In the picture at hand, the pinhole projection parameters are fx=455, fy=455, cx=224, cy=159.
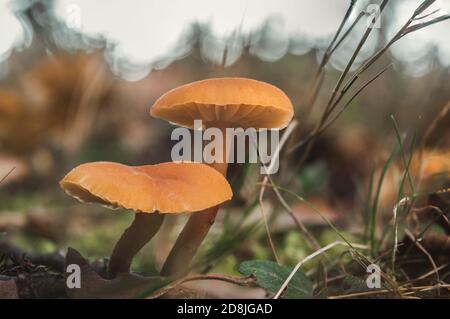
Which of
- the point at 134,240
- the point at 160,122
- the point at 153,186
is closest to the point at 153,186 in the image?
the point at 153,186

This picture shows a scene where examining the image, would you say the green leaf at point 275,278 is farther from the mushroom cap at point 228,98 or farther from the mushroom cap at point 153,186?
the mushroom cap at point 228,98

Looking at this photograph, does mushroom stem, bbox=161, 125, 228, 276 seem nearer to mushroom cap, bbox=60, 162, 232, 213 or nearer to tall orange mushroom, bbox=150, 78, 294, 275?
tall orange mushroom, bbox=150, 78, 294, 275

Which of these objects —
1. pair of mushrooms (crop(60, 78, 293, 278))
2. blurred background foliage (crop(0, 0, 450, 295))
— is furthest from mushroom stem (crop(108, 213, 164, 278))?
blurred background foliage (crop(0, 0, 450, 295))

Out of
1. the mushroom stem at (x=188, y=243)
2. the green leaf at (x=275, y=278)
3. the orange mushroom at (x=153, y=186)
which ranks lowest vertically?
the green leaf at (x=275, y=278)

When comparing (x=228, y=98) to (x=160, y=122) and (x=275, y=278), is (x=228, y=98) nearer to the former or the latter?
(x=275, y=278)

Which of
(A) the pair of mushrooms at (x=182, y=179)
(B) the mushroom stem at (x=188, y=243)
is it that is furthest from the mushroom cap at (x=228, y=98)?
(B) the mushroom stem at (x=188, y=243)

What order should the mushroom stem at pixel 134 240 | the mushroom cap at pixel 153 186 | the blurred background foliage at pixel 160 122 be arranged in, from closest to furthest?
the mushroom cap at pixel 153 186 → the mushroom stem at pixel 134 240 → the blurred background foliage at pixel 160 122

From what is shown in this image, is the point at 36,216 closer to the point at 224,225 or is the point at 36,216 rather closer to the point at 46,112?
the point at 224,225
